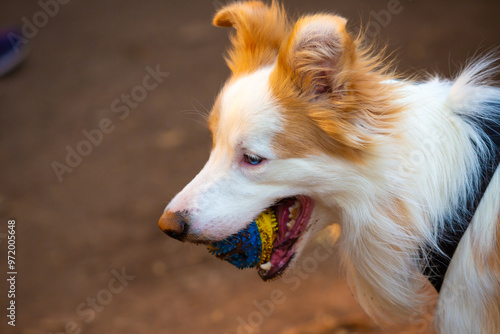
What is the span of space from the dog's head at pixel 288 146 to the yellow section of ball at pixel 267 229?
0.13ft

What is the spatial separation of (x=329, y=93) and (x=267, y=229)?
59 cm

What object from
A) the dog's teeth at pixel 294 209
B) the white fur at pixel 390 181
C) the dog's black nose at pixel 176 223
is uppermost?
the white fur at pixel 390 181

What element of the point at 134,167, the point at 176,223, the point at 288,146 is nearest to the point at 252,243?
the point at 176,223

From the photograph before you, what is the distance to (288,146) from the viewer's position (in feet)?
5.86

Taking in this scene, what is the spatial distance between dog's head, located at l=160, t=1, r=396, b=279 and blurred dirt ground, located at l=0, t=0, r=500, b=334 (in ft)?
2.53

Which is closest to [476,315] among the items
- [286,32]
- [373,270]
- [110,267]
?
[373,270]

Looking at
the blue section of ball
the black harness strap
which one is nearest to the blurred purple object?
the blue section of ball

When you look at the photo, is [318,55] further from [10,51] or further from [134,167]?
[10,51]

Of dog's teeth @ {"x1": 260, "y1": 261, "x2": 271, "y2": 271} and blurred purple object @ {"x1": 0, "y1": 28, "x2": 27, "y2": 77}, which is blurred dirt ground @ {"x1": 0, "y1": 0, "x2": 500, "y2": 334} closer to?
blurred purple object @ {"x1": 0, "y1": 28, "x2": 27, "y2": 77}

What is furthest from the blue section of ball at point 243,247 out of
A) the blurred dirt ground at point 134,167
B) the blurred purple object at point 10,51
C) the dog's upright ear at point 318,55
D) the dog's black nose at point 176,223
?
the blurred purple object at point 10,51

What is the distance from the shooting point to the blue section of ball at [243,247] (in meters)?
1.88

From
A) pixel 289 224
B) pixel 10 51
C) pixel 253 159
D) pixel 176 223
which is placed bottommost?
pixel 10 51

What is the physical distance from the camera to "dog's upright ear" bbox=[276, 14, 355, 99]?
161 cm

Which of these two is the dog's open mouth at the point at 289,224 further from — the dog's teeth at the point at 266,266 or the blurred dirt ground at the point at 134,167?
the blurred dirt ground at the point at 134,167
